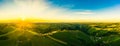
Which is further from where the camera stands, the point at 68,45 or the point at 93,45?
the point at 93,45

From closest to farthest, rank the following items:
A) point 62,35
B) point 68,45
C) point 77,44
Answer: point 68,45 < point 77,44 < point 62,35

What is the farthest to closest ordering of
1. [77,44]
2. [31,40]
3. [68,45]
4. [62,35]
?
[62,35] < [77,44] < [68,45] < [31,40]

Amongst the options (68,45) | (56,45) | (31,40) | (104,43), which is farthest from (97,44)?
(31,40)

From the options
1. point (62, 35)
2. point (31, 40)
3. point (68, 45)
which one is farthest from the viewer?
point (62, 35)

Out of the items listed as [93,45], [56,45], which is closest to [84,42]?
[93,45]

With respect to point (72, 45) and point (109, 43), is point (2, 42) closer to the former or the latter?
point (72, 45)

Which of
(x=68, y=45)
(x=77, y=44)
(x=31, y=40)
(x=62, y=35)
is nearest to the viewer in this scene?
(x=31, y=40)

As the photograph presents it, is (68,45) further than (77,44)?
No

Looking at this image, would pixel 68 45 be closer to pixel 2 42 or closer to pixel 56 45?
pixel 56 45
